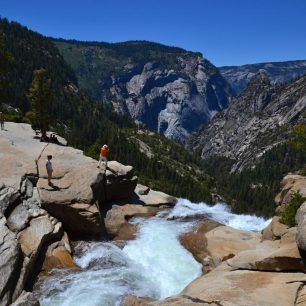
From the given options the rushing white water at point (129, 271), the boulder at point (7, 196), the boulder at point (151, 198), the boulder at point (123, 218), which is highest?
the boulder at point (7, 196)

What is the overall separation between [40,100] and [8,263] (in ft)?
114

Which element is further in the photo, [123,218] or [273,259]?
[123,218]

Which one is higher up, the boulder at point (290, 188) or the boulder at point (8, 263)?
the boulder at point (290, 188)

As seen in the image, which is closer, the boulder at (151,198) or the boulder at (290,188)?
the boulder at (290,188)

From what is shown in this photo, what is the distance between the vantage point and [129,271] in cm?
3322

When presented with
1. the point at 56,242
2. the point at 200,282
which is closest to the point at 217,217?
the point at 56,242

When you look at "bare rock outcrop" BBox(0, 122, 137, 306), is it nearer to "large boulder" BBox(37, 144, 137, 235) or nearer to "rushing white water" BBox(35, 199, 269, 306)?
"large boulder" BBox(37, 144, 137, 235)

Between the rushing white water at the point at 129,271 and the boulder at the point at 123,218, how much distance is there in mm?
1049

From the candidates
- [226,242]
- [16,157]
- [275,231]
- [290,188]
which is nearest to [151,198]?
[226,242]

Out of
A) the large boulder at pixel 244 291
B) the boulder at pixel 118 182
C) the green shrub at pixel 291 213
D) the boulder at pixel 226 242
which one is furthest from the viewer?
the boulder at pixel 118 182

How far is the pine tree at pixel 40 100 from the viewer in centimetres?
5688

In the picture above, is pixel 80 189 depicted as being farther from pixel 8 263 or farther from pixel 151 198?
pixel 8 263

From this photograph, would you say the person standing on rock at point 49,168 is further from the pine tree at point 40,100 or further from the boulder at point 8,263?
the pine tree at point 40,100

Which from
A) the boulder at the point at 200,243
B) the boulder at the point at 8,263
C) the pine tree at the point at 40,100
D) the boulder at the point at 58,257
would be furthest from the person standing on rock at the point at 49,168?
the pine tree at the point at 40,100
